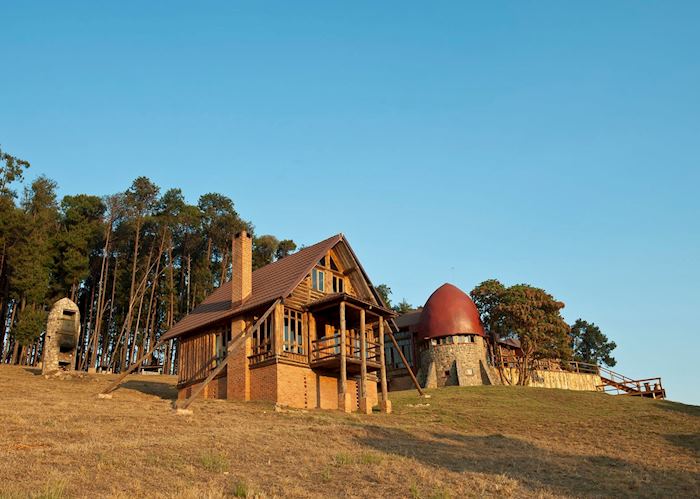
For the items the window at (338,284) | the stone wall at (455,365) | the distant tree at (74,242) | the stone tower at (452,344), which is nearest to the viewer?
the window at (338,284)

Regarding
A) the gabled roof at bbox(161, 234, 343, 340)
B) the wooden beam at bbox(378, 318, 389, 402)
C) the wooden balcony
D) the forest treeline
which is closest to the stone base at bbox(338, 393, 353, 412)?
the wooden balcony

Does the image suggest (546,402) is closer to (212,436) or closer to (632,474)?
(632,474)

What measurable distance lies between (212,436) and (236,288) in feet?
47.9

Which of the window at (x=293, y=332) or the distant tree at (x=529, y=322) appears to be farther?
the distant tree at (x=529, y=322)

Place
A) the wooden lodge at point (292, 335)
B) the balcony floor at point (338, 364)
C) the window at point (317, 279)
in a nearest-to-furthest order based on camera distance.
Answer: the wooden lodge at point (292, 335), the balcony floor at point (338, 364), the window at point (317, 279)

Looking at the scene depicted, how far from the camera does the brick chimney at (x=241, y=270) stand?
103ft

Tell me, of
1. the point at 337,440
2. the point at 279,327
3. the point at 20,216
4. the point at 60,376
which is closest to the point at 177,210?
the point at 20,216

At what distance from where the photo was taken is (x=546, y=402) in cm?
3569

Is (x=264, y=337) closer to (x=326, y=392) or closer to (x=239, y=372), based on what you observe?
(x=239, y=372)

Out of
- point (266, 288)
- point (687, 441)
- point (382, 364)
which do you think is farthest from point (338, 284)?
point (687, 441)

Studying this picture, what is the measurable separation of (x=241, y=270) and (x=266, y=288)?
5.87ft

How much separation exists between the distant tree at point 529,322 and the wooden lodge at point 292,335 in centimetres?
1548

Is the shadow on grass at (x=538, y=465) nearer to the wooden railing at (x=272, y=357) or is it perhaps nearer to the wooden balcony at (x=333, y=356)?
the wooden balcony at (x=333, y=356)

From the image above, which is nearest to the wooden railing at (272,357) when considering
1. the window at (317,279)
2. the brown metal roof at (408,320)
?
the window at (317,279)
